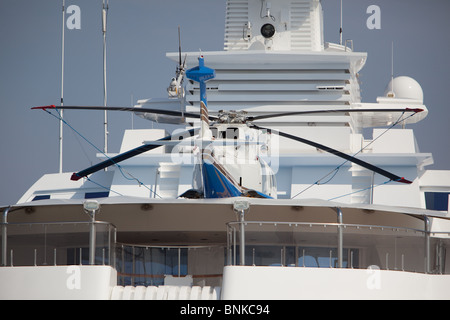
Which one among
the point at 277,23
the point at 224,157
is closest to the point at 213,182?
the point at 224,157

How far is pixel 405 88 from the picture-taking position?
96.2 ft

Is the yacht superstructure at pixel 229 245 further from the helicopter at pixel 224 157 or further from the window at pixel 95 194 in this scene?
the window at pixel 95 194

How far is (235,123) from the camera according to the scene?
756 inches

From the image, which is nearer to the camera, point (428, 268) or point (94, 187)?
point (428, 268)

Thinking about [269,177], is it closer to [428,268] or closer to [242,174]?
[242,174]

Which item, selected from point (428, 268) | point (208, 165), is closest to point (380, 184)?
point (208, 165)

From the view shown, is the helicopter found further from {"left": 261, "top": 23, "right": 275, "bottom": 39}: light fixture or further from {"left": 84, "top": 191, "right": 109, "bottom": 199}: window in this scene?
{"left": 261, "top": 23, "right": 275, "bottom": 39}: light fixture

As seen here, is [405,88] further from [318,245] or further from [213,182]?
[318,245]

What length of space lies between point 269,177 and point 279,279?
7204 mm

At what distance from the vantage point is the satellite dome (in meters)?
29.2

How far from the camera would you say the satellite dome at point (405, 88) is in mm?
29203
